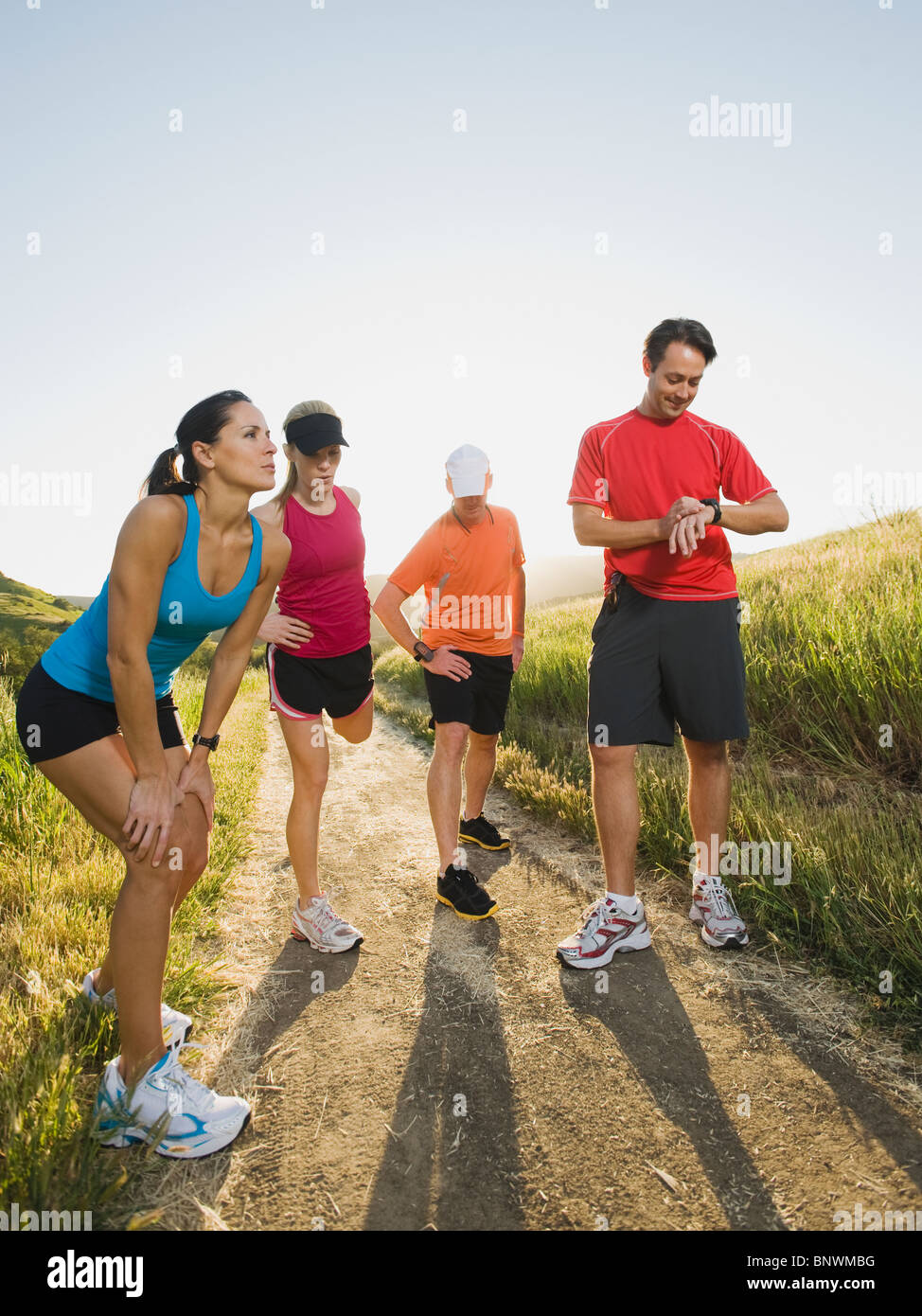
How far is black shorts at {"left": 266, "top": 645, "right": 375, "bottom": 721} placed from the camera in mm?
3975

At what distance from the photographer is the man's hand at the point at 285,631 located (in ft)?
12.7

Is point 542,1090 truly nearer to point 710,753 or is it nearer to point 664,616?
point 710,753

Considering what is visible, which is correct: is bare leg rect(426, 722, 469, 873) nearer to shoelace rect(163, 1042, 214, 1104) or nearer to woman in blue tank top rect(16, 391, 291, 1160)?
woman in blue tank top rect(16, 391, 291, 1160)

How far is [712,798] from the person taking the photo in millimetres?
3975

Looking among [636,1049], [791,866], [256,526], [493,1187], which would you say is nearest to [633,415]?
[256,526]

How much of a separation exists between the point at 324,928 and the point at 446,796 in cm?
105

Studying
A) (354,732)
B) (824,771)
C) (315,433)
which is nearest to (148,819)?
(354,732)

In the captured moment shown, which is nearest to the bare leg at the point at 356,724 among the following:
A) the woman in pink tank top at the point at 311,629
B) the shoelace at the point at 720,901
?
the woman in pink tank top at the point at 311,629

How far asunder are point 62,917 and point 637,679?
310cm

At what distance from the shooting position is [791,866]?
3891 mm

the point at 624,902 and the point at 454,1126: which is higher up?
the point at 624,902

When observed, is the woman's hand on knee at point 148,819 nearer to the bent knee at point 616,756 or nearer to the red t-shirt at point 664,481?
the bent knee at point 616,756
